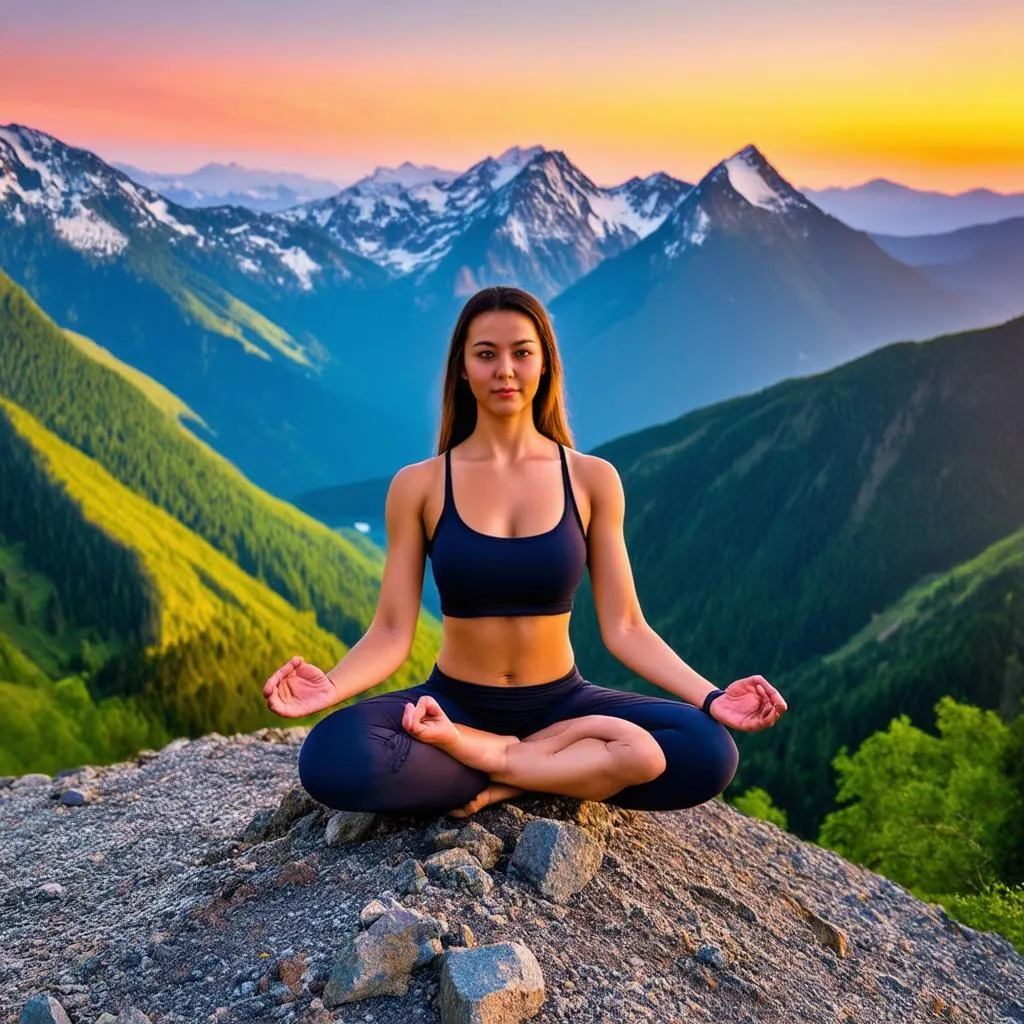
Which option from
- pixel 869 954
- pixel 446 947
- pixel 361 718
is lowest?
pixel 869 954

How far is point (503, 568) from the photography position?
6762mm

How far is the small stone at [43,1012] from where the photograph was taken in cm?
576

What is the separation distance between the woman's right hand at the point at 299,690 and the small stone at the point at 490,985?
70.4 inches

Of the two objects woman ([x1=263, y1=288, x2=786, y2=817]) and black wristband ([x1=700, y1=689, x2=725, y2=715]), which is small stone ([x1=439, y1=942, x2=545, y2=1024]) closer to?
woman ([x1=263, y1=288, x2=786, y2=817])

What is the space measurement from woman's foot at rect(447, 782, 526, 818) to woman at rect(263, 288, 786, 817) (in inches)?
0.5

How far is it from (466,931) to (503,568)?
231 centimetres

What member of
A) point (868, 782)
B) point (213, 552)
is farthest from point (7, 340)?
point (868, 782)

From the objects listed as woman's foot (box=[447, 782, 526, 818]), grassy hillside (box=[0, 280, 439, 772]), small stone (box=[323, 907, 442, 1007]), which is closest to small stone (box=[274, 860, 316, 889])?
woman's foot (box=[447, 782, 526, 818])

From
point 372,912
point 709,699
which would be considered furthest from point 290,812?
point 709,699

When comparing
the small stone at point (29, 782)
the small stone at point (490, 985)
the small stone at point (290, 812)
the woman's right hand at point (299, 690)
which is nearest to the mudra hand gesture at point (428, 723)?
the woman's right hand at point (299, 690)

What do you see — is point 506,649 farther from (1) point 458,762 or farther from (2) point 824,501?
(2) point 824,501

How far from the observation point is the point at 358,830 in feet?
23.4

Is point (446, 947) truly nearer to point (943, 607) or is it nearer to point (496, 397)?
point (496, 397)

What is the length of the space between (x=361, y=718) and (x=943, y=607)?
79897 mm
